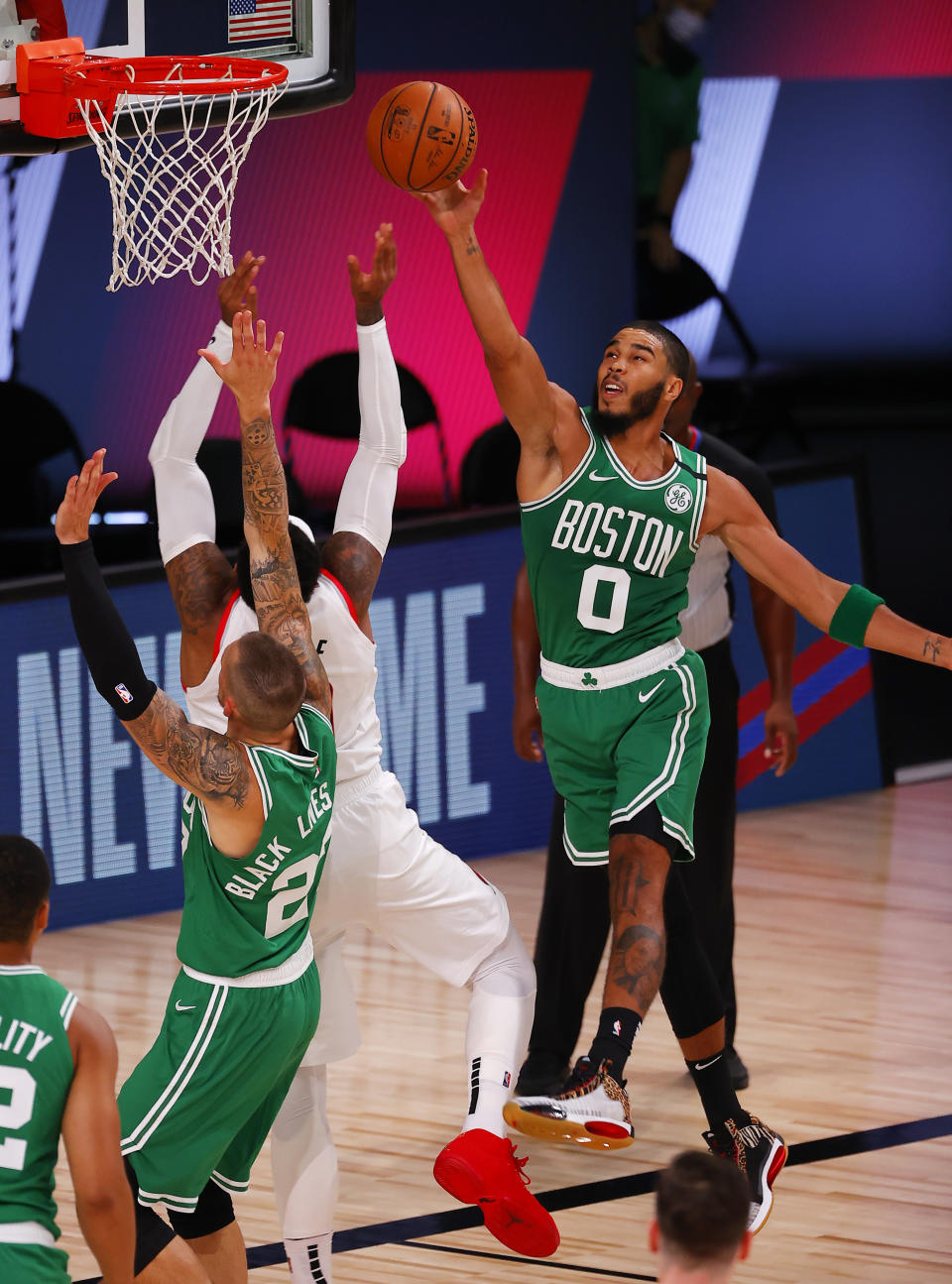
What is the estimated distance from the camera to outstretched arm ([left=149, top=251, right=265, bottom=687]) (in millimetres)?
4977

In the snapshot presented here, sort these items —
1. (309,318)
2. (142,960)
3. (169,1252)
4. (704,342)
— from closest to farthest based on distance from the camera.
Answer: (169,1252)
(142,960)
(309,318)
(704,342)

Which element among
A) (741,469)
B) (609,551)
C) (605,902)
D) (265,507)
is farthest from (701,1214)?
(741,469)

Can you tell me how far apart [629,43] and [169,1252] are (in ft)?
27.6

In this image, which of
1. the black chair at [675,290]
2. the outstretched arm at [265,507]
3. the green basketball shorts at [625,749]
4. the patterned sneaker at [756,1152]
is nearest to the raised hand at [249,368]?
the outstretched arm at [265,507]

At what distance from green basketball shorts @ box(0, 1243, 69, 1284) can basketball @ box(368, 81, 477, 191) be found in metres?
2.88

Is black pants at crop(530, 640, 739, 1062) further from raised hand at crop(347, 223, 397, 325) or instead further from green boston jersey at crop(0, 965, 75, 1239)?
green boston jersey at crop(0, 965, 75, 1239)

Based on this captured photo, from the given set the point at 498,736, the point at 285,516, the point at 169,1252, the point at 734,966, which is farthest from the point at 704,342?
the point at 169,1252

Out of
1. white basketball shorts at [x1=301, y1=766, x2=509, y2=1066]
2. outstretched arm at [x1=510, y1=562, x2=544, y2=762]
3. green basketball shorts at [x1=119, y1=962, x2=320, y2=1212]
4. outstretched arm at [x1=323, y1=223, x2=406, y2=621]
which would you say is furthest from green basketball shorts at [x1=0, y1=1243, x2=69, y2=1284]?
outstretched arm at [x1=510, y1=562, x2=544, y2=762]

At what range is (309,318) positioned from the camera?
10.2 m

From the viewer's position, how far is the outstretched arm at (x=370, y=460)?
512cm

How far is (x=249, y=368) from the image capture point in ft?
15.4

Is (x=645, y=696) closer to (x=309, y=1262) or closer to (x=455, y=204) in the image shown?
(x=455, y=204)

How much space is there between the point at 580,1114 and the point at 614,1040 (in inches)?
11.1

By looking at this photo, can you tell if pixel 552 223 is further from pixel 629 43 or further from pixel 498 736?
pixel 498 736
